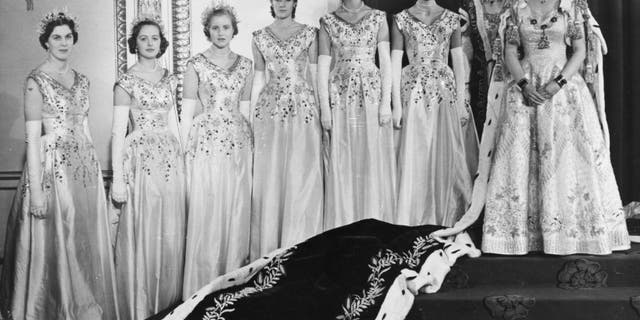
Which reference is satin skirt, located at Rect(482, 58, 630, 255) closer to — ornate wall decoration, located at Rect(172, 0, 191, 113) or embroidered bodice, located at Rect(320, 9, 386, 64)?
embroidered bodice, located at Rect(320, 9, 386, 64)

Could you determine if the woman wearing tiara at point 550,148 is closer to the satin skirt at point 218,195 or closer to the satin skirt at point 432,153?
the satin skirt at point 432,153

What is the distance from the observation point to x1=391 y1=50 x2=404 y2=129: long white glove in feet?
16.2

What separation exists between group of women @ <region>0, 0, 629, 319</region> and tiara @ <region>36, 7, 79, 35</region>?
11 millimetres

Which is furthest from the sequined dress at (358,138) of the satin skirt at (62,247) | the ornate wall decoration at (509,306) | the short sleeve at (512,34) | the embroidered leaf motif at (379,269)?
the satin skirt at (62,247)

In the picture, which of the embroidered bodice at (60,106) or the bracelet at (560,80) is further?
the embroidered bodice at (60,106)

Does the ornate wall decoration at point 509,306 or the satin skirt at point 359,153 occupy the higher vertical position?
the satin skirt at point 359,153

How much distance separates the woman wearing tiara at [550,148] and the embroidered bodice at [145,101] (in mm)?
1899

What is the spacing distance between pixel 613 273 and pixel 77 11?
3.52 m

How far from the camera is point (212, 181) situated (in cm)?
486

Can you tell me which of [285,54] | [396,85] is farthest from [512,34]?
[285,54]

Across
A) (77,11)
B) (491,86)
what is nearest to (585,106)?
(491,86)

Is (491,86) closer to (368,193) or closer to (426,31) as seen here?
(426,31)

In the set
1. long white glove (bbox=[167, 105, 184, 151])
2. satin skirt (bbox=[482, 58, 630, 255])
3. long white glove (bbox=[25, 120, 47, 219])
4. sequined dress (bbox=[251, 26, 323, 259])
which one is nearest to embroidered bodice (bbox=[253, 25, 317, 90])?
sequined dress (bbox=[251, 26, 323, 259])

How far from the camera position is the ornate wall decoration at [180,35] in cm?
492
